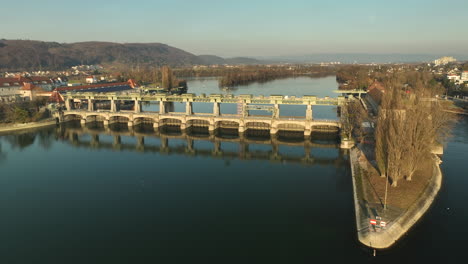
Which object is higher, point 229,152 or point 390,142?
point 390,142

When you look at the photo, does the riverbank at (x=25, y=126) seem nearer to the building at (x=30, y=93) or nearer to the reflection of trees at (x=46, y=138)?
the reflection of trees at (x=46, y=138)

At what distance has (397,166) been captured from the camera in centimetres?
2086

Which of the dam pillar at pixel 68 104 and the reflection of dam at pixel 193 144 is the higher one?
the dam pillar at pixel 68 104

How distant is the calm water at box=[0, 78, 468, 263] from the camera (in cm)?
1688

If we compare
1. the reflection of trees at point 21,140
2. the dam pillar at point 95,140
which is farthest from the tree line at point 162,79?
the reflection of trees at point 21,140

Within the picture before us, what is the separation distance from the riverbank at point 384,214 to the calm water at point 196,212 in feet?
1.84

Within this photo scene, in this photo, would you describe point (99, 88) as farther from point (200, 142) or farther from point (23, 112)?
point (200, 142)

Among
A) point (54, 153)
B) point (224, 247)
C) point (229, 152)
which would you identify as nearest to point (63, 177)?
point (54, 153)

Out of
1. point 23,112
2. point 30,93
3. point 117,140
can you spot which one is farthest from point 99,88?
point 117,140

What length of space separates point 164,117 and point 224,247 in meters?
31.4

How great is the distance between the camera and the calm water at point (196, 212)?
16.9 meters

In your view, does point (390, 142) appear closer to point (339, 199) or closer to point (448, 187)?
point (339, 199)

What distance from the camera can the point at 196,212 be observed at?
21.3 metres

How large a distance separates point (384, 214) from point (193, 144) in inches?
971
